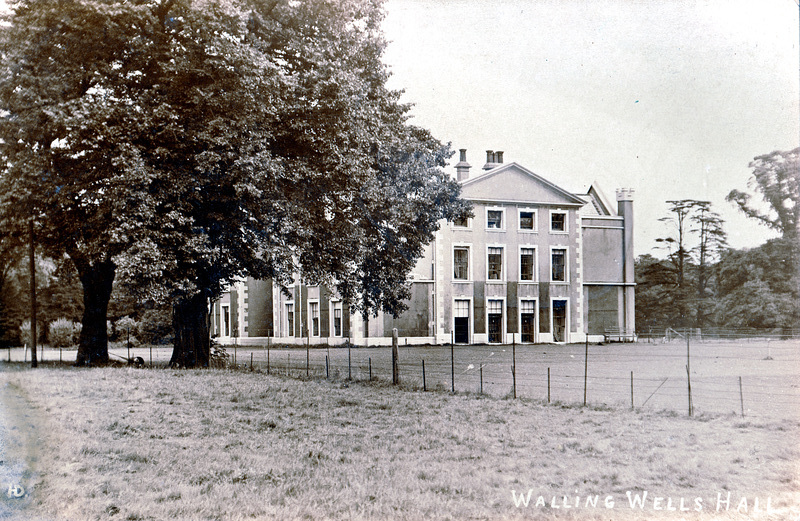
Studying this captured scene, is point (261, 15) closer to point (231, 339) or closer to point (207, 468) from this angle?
point (207, 468)

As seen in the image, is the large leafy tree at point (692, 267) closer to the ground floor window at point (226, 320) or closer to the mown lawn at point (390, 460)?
the mown lawn at point (390, 460)

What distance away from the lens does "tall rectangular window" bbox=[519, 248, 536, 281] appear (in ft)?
114

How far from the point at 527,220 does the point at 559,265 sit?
3.87 metres

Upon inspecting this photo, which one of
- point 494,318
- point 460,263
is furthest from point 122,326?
point 494,318

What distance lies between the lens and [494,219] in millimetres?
32594

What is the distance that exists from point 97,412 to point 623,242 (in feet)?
105

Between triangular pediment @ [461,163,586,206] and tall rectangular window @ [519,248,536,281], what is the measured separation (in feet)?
8.91

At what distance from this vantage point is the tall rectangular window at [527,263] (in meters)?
34.7

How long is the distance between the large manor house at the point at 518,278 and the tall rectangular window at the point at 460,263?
2.1 inches

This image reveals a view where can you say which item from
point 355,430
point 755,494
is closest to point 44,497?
point 355,430

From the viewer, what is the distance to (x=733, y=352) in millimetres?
18875

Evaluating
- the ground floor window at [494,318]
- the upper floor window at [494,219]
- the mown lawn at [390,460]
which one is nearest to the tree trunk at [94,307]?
Answer: the mown lawn at [390,460]

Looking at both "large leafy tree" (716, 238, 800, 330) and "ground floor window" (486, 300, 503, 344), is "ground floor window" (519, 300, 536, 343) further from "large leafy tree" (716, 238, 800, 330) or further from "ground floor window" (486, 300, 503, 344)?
"large leafy tree" (716, 238, 800, 330)

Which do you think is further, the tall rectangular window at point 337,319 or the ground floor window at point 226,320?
the ground floor window at point 226,320
